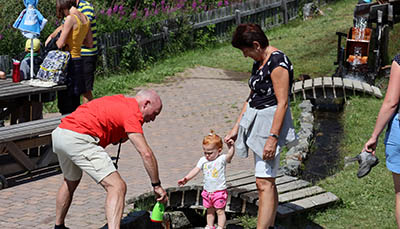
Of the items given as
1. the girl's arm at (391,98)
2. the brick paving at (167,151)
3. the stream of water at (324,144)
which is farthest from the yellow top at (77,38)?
the girl's arm at (391,98)

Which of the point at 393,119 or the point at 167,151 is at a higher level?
the point at 393,119

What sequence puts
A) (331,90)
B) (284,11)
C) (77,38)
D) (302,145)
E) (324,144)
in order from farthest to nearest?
(284,11) → (331,90) → (324,144) → (302,145) → (77,38)

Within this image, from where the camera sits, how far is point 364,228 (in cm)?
579

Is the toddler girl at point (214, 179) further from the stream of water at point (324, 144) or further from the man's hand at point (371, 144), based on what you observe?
the stream of water at point (324, 144)

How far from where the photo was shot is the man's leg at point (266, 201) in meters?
5.18

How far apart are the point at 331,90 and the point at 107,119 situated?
7081mm

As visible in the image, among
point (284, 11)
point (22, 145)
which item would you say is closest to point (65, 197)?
point (22, 145)

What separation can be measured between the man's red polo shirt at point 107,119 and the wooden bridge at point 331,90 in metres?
6.79

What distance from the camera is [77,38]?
8398mm

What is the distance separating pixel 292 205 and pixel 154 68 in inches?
351

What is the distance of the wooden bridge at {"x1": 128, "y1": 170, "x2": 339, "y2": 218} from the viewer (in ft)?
19.8

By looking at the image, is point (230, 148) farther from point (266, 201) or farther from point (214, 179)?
point (266, 201)

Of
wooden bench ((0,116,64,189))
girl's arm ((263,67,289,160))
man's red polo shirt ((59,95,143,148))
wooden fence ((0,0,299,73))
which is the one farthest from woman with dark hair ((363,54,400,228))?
wooden fence ((0,0,299,73))

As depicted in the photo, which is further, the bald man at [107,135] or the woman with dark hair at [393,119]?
the bald man at [107,135]
